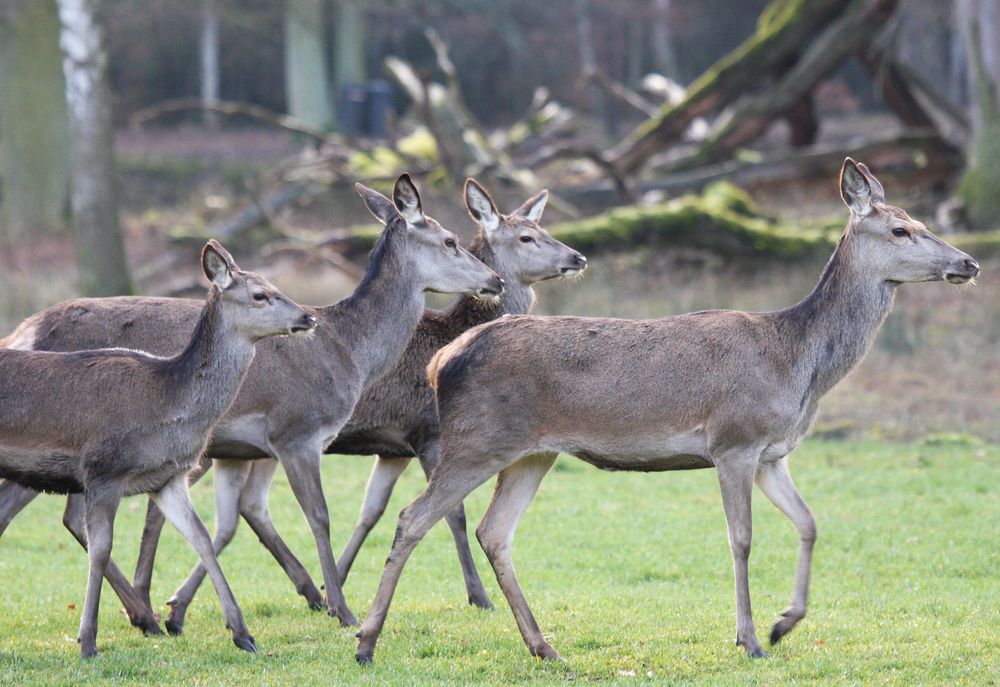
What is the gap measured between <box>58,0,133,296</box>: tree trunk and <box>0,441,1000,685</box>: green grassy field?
5824 millimetres

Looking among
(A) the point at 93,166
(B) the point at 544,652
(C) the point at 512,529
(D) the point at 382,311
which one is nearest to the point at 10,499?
(D) the point at 382,311

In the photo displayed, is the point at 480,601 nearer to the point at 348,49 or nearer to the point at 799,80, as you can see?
the point at 799,80

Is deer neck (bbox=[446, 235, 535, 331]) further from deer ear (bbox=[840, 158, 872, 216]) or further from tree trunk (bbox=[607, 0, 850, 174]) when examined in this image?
tree trunk (bbox=[607, 0, 850, 174])

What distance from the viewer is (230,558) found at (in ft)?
33.7

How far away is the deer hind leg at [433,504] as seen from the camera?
7019 mm

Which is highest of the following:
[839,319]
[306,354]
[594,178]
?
[839,319]

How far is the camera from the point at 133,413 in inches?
281

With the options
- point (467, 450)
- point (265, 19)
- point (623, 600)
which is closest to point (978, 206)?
point (623, 600)

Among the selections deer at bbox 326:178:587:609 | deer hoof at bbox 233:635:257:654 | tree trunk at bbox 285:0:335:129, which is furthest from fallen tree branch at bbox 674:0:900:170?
tree trunk at bbox 285:0:335:129

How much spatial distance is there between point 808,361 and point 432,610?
104 inches

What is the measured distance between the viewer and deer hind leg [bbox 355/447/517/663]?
7019mm

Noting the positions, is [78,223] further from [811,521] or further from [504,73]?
[504,73]

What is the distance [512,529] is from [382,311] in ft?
6.15

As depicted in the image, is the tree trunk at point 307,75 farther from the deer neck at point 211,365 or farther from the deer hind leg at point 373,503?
the deer neck at point 211,365
